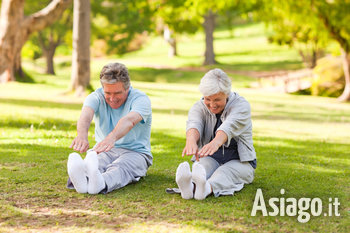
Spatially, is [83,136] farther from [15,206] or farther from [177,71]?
[177,71]

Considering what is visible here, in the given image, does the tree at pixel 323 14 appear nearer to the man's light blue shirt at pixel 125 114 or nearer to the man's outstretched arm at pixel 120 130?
the man's light blue shirt at pixel 125 114

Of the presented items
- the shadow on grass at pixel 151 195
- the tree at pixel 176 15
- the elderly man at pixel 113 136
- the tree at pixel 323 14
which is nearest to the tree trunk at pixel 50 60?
the tree at pixel 176 15

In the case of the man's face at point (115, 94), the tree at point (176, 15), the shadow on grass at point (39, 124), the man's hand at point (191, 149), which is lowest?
the shadow on grass at point (39, 124)

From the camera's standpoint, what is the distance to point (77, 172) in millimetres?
→ 4961

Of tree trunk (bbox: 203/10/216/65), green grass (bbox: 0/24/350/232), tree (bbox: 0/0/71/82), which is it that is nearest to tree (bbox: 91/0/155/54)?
tree trunk (bbox: 203/10/216/65)

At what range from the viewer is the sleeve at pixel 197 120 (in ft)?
18.2

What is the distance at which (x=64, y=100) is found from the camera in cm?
1638

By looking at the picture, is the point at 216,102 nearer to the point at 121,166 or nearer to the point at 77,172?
the point at 121,166

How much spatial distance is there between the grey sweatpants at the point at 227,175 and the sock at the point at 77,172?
4.23ft

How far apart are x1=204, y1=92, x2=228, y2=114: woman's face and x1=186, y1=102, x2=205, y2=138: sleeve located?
14 cm

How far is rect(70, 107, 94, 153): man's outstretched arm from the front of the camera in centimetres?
513

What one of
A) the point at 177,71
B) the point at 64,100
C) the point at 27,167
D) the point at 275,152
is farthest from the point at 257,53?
the point at 27,167

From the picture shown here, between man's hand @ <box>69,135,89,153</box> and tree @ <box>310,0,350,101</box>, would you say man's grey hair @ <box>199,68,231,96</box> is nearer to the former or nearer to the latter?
man's hand @ <box>69,135,89,153</box>

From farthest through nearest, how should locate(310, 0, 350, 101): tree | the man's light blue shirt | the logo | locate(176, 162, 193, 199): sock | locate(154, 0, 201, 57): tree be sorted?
1. locate(154, 0, 201, 57): tree
2. locate(310, 0, 350, 101): tree
3. the man's light blue shirt
4. locate(176, 162, 193, 199): sock
5. the logo
